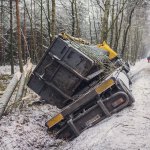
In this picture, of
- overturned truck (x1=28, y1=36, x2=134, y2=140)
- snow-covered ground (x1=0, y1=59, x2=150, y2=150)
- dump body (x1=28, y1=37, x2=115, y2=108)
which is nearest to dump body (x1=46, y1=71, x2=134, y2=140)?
overturned truck (x1=28, y1=36, x2=134, y2=140)

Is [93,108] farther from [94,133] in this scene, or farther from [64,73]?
[64,73]

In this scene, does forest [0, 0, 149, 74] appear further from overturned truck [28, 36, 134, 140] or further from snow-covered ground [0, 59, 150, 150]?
snow-covered ground [0, 59, 150, 150]

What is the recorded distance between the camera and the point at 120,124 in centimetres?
852

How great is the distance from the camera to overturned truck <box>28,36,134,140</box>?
31.3 ft

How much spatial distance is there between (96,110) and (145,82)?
5638mm

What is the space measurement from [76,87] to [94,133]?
7.38 feet

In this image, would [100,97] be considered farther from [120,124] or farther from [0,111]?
[0,111]

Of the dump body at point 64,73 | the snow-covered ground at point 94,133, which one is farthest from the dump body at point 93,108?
the dump body at point 64,73

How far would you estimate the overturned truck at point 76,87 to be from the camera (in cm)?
955

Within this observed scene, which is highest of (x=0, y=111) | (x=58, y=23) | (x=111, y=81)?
(x=111, y=81)

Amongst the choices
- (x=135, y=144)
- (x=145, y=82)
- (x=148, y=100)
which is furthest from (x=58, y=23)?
(x=135, y=144)

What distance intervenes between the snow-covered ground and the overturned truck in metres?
0.31

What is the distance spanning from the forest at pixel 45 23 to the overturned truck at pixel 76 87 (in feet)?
23.0

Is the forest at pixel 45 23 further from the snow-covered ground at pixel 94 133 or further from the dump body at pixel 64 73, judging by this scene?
the snow-covered ground at pixel 94 133
